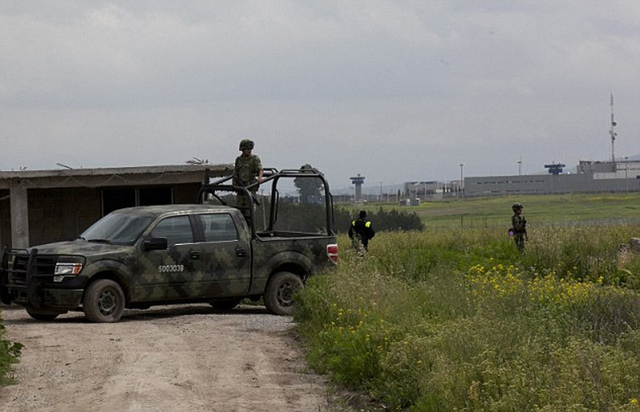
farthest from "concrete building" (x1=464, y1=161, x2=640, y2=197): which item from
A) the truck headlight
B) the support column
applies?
the truck headlight

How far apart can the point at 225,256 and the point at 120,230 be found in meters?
1.80

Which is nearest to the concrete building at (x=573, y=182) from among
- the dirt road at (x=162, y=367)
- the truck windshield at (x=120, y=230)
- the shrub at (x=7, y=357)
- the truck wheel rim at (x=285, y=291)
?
the truck wheel rim at (x=285, y=291)

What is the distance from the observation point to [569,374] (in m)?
8.05

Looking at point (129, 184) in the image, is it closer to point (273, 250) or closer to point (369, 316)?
point (273, 250)

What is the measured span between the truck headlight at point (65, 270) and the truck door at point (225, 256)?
7.25 ft

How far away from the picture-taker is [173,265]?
1728 cm

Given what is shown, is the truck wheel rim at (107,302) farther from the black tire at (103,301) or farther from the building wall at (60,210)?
the building wall at (60,210)

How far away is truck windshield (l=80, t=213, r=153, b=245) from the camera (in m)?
17.2

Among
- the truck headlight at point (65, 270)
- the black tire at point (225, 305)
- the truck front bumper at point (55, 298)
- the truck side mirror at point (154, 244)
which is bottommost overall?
the black tire at point (225, 305)

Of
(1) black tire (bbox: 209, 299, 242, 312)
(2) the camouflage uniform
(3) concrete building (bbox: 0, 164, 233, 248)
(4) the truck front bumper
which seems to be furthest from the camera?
(2) the camouflage uniform

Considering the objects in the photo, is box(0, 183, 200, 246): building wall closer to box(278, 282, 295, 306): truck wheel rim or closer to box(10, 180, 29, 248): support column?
box(10, 180, 29, 248): support column

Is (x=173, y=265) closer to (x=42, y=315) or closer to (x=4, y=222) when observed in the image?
(x=42, y=315)

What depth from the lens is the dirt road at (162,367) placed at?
10445 mm

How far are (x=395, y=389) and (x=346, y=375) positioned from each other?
53.7 inches
